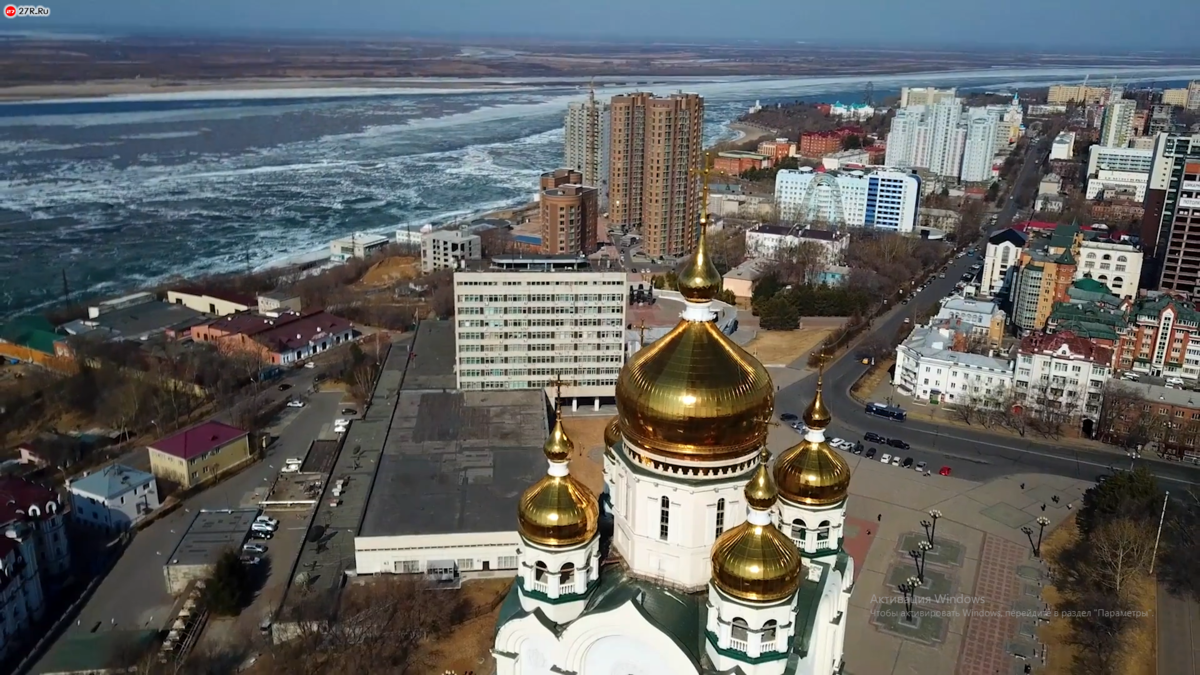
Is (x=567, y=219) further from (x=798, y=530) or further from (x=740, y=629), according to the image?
(x=740, y=629)

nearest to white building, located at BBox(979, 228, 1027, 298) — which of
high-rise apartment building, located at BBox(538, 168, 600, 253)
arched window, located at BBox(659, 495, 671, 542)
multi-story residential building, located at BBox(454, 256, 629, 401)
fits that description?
high-rise apartment building, located at BBox(538, 168, 600, 253)

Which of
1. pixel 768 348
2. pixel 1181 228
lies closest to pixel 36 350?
pixel 768 348

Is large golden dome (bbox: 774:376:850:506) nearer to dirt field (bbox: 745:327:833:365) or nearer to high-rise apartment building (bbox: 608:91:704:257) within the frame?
dirt field (bbox: 745:327:833:365)

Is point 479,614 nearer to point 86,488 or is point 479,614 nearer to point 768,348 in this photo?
point 86,488

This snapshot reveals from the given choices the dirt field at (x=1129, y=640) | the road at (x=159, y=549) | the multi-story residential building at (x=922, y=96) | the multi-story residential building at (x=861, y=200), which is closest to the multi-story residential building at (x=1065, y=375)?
the dirt field at (x=1129, y=640)

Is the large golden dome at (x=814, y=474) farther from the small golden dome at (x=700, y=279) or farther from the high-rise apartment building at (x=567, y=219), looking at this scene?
the high-rise apartment building at (x=567, y=219)

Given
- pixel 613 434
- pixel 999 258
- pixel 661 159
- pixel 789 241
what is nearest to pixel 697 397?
pixel 613 434
